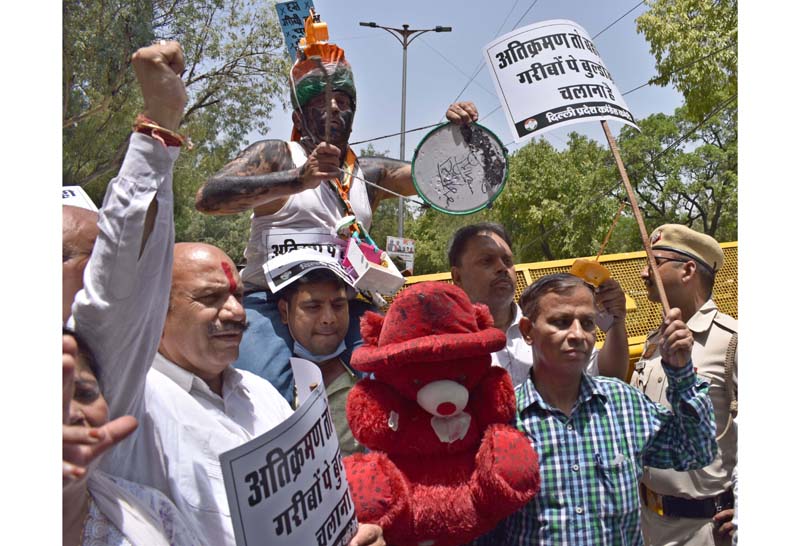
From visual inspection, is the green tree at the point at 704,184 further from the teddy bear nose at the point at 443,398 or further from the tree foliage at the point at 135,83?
the teddy bear nose at the point at 443,398

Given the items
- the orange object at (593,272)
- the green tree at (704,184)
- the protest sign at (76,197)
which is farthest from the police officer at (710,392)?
the green tree at (704,184)

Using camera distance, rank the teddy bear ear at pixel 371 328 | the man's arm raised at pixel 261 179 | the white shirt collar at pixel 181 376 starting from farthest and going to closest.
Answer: the man's arm raised at pixel 261 179
the teddy bear ear at pixel 371 328
the white shirt collar at pixel 181 376

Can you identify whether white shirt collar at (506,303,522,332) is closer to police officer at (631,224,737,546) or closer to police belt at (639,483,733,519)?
police officer at (631,224,737,546)

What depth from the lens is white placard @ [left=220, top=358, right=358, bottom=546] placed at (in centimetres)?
150

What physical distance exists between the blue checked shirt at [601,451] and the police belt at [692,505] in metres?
0.62

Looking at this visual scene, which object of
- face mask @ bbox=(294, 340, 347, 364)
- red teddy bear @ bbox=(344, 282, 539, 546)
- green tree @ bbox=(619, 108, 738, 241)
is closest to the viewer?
red teddy bear @ bbox=(344, 282, 539, 546)

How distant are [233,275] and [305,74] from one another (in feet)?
4.05

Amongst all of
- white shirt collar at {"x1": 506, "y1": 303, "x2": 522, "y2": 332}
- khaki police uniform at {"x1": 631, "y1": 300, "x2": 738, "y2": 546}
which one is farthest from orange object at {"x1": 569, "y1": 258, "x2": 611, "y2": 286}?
khaki police uniform at {"x1": 631, "y1": 300, "x2": 738, "y2": 546}

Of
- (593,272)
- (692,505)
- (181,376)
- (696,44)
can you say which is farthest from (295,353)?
(696,44)

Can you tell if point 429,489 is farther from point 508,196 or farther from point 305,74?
point 508,196

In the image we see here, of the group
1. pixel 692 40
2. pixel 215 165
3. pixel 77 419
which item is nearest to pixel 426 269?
pixel 215 165

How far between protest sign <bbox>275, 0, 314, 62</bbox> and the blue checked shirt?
178 cm

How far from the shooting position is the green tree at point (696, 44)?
36.2 ft

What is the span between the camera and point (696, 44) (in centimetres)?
1141
